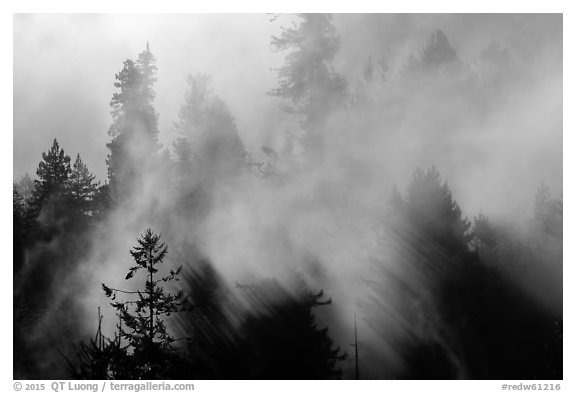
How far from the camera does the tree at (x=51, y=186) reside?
112 feet

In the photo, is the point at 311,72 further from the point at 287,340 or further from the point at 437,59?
the point at 287,340

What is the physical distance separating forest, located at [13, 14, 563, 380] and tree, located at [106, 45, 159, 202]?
0.35 feet

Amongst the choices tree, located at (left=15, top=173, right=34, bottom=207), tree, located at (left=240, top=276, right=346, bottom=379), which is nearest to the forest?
tree, located at (left=240, top=276, right=346, bottom=379)

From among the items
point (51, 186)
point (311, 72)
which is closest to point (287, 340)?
point (311, 72)

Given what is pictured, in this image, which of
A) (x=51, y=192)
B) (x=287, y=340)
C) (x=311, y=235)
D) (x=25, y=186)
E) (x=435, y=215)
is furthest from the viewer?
(x=25, y=186)

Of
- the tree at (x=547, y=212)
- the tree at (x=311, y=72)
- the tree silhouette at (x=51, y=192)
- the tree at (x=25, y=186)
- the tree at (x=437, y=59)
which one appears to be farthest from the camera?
the tree at (x=25, y=186)

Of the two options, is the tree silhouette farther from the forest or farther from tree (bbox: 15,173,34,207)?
tree (bbox: 15,173,34,207)

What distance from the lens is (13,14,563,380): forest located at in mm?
23703

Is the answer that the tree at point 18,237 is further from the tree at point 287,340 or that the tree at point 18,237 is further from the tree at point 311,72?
the tree at point 311,72

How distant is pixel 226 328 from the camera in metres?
27.2

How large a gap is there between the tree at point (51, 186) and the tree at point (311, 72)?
50.9ft

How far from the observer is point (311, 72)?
117 ft

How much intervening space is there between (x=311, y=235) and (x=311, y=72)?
11387mm

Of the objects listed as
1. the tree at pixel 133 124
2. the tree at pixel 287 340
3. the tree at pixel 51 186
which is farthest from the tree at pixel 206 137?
the tree at pixel 287 340
